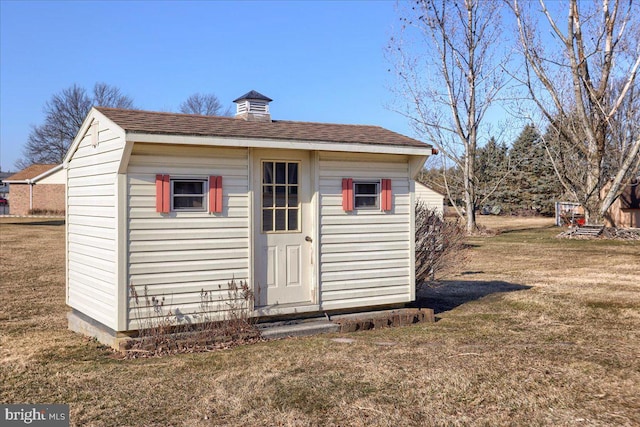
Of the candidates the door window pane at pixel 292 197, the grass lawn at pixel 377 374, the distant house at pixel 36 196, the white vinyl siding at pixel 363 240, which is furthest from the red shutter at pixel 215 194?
the distant house at pixel 36 196

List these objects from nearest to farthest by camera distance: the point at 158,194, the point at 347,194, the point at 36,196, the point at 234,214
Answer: the point at 158,194
the point at 234,214
the point at 347,194
the point at 36,196

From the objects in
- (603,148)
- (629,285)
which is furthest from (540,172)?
(629,285)

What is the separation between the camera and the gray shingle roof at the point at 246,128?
23.3ft

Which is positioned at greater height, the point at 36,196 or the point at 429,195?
the point at 36,196

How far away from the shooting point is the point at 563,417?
469 centimetres

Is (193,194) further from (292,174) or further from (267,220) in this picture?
(292,174)

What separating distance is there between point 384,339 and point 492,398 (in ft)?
8.20

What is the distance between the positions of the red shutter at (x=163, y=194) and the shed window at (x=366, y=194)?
263 centimetres

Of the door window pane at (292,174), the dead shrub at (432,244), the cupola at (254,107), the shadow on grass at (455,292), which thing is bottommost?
the shadow on grass at (455,292)

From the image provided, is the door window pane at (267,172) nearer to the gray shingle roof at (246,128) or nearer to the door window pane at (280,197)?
the door window pane at (280,197)

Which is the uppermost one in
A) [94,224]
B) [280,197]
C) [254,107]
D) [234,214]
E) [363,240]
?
[254,107]

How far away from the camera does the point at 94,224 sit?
24.9ft

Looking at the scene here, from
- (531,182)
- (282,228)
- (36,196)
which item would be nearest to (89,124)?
(282,228)

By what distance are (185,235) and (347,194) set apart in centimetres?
233
